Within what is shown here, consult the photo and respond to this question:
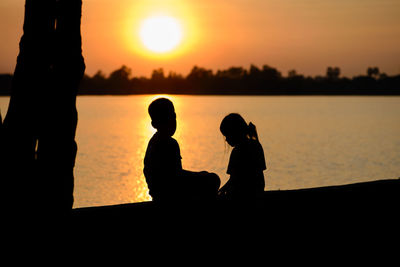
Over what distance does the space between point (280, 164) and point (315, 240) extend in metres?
24.7

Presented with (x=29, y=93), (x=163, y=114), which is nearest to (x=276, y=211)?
(x=163, y=114)

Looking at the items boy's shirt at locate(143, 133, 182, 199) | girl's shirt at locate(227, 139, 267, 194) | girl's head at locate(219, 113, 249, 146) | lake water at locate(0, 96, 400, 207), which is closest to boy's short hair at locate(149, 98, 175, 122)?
boy's shirt at locate(143, 133, 182, 199)

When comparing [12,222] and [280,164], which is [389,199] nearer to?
[12,222]

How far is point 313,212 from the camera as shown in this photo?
25.2 feet

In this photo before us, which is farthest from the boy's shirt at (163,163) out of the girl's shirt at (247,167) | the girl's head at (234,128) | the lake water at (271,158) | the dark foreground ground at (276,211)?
the lake water at (271,158)

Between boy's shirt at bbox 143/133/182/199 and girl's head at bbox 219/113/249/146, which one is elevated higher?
girl's head at bbox 219/113/249/146

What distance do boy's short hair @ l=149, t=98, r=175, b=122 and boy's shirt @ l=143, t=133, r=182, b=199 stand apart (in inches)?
6.9

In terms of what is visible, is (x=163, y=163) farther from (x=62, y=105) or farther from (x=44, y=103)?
(x=44, y=103)

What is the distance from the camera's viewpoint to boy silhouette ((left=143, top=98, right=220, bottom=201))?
5445 millimetres

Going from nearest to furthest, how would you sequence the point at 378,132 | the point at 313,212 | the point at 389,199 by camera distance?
1. the point at 313,212
2. the point at 389,199
3. the point at 378,132

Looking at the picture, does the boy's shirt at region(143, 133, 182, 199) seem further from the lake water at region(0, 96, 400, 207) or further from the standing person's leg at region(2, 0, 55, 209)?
the lake water at region(0, 96, 400, 207)

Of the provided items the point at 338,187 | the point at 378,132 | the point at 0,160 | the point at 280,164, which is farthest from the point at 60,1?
the point at 378,132

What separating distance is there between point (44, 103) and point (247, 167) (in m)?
2.13

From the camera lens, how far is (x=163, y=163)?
548 centimetres
